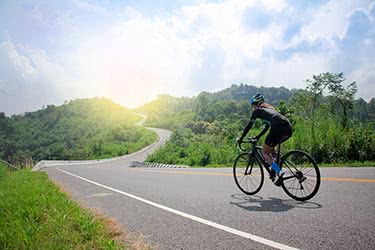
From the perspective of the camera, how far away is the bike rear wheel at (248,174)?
602 centimetres

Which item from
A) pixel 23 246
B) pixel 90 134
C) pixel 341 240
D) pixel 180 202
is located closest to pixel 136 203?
pixel 180 202

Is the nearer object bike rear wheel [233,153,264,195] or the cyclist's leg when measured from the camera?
the cyclist's leg

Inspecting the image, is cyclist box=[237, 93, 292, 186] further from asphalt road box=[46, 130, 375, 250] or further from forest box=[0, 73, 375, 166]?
forest box=[0, 73, 375, 166]

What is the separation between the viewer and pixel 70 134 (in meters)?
87.9

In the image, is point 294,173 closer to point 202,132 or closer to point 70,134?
point 202,132

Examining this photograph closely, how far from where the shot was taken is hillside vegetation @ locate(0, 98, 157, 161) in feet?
187

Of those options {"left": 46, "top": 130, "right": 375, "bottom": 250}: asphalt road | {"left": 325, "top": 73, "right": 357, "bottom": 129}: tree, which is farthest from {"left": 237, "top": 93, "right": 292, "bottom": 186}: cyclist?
{"left": 325, "top": 73, "right": 357, "bottom": 129}: tree

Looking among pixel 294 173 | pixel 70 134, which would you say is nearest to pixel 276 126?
pixel 294 173

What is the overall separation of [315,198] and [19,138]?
322ft

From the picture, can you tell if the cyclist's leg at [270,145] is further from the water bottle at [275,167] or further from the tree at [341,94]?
the tree at [341,94]

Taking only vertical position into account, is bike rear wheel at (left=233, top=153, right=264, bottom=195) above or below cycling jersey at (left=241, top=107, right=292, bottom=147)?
below

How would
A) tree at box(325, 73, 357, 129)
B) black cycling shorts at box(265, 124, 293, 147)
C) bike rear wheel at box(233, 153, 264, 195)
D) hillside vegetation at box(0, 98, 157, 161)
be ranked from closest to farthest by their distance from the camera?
1. black cycling shorts at box(265, 124, 293, 147)
2. bike rear wheel at box(233, 153, 264, 195)
3. tree at box(325, 73, 357, 129)
4. hillside vegetation at box(0, 98, 157, 161)

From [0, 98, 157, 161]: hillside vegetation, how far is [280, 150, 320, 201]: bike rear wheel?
47143mm

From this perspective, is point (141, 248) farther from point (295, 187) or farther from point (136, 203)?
point (295, 187)
